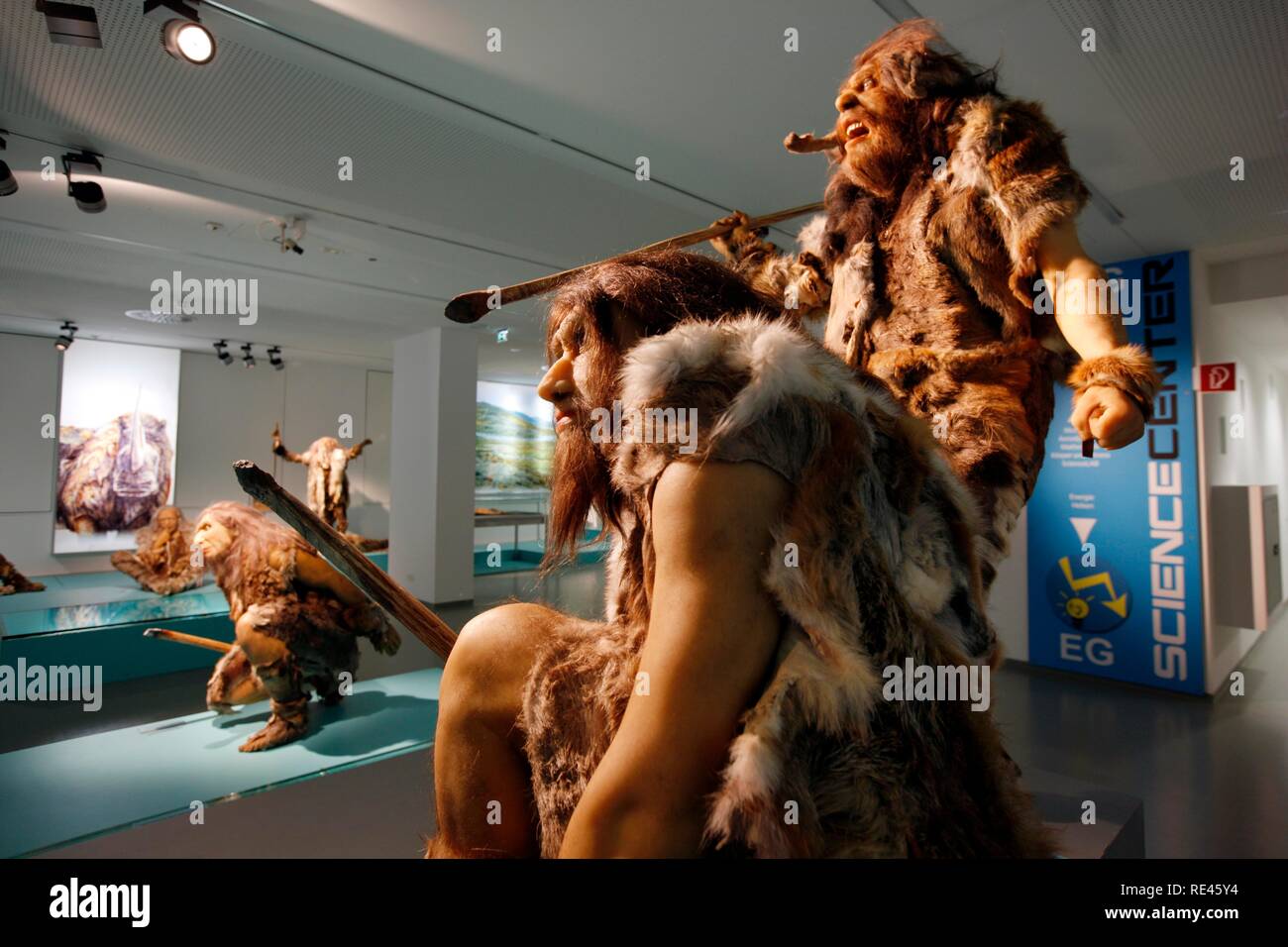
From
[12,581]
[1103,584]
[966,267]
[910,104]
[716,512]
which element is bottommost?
[1103,584]

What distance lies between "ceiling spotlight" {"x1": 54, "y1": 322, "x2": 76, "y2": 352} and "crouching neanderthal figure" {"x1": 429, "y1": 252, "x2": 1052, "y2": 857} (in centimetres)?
203

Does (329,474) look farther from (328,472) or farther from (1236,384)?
(1236,384)

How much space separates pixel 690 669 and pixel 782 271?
4.33ft

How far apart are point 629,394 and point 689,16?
1819 mm

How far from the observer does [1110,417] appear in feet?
3.41

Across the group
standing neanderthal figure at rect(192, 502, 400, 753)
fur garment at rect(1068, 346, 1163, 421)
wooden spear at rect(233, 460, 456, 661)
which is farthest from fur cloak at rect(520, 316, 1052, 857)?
standing neanderthal figure at rect(192, 502, 400, 753)

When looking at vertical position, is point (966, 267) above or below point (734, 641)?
above

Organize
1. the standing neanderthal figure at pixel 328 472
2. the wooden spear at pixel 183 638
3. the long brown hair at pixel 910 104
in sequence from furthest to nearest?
1. the wooden spear at pixel 183 638
2. the standing neanderthal figure at pixel 328 472
3. the long brown hair at pixel 910 104

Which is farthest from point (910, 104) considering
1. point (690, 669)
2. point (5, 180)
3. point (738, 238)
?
point (5, 180)

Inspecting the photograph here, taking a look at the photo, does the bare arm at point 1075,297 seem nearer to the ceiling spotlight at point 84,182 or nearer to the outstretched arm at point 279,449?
the outstretched arm at point 279,449

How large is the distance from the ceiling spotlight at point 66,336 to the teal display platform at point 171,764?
143 centimetres

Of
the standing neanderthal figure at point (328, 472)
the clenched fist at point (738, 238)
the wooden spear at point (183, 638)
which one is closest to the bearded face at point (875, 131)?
the clenched fist at point (738, 238)

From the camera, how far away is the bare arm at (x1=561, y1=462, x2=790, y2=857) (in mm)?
689

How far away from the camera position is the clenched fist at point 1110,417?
3.41 feet
